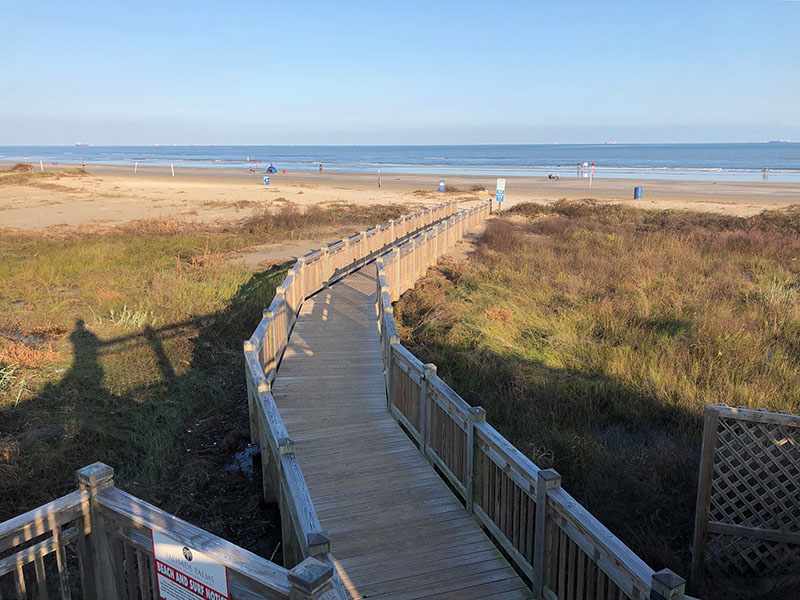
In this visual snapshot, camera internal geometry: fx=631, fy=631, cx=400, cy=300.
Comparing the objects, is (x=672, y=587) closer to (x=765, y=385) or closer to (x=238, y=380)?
(x=765, y=385)

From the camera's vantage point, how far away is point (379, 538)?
548 centimetres

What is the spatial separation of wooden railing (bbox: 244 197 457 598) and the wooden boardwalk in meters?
0.43

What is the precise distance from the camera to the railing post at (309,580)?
8.23 feet

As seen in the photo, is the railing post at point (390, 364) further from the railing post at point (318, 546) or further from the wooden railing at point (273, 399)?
the railing post at point (318, 546)

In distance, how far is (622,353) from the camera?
32.5 feet

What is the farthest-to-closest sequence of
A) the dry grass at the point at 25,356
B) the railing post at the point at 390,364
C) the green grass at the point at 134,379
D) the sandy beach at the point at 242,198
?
the sandy beach at the point at 242,198
the dry grass at the point at 25,356
the railing post at the point at 390,364
the green grass at the point at 134,379

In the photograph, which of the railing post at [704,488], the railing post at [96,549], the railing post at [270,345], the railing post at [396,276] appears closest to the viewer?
the railing post at [96,549]

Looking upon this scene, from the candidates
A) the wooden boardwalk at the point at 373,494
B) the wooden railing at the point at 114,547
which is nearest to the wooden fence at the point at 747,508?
the wooden boardwalk at the point at 373,494

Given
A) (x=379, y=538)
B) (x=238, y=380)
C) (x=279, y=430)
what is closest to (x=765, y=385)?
(x=379, y=538)

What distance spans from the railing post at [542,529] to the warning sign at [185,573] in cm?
231

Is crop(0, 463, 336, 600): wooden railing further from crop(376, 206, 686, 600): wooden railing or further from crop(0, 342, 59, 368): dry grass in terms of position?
crop(0, 342, 59, 368): dry grass

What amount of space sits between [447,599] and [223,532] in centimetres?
266

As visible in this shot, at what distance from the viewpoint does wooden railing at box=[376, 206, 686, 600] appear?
3678mm

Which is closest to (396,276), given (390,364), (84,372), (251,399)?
(390,364)
